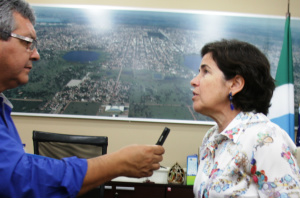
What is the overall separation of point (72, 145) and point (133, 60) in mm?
1400

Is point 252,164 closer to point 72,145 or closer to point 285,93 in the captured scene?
point 72,145

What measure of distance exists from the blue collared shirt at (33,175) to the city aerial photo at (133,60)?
2086mm

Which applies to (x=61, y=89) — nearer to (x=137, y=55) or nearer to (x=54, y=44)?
(x=54, y=44)

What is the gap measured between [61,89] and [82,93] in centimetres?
24

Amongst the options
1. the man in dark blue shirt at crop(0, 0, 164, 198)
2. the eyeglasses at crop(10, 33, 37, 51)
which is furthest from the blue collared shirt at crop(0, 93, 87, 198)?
the eyeglasses at crop(10, 33, 37, 51)

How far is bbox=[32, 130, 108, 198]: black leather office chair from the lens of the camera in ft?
6.23

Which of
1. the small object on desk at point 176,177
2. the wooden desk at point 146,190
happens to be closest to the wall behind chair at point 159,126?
the small object on desk at point 176,177

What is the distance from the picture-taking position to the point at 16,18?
106 centimetres

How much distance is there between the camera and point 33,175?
87 centimetres

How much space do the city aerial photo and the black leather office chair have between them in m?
1.07

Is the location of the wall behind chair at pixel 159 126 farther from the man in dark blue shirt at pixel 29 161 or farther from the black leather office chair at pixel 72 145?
the man in dark blue shirt at pixel 29 161

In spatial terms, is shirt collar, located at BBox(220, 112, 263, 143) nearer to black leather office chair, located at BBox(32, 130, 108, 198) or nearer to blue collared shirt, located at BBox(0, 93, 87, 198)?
blue collared shirt, located at BBox(0, 93, 87, 198)

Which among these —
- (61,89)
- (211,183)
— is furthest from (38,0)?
(211,183)

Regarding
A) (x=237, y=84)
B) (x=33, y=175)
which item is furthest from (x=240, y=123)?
(x=33, y=175)
